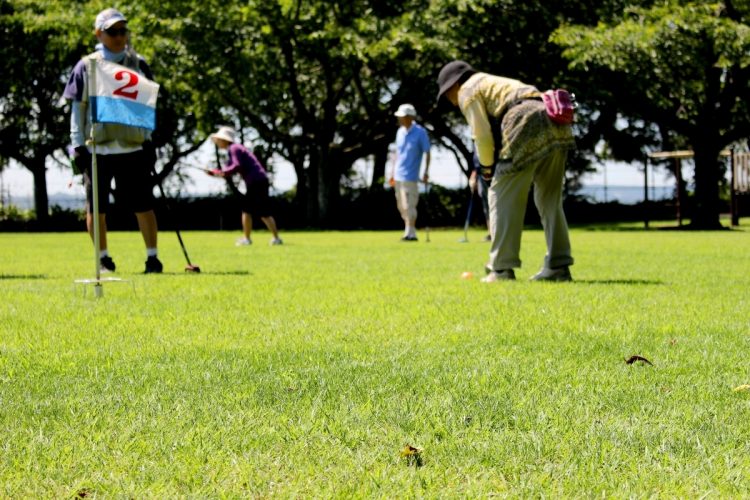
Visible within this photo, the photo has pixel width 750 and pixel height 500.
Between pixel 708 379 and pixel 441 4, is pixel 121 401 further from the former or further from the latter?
pixel 441 4

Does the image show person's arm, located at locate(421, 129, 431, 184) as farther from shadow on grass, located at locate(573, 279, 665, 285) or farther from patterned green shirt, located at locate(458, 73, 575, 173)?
patterned green shirt, located at locate(458, 73, 575, 173)

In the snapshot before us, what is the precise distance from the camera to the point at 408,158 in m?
18.4

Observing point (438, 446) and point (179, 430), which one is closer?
point (438, 446)

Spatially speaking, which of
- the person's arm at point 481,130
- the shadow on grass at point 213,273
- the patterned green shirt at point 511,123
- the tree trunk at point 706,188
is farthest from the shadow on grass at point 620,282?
the tree trunk at point 706,188

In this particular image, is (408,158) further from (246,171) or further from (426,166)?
(246,171)

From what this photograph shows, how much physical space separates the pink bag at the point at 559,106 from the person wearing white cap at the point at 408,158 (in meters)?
9.47

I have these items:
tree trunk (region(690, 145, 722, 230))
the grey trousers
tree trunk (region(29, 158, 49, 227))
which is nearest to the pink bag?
the grey trousers

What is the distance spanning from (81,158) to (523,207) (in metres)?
4.07

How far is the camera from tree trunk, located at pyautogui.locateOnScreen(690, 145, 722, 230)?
1046 inches

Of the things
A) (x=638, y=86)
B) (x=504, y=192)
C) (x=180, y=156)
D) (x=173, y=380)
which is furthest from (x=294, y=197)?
(x=173, y=380)

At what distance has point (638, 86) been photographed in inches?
1018

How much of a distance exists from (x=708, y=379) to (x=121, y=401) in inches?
89.2

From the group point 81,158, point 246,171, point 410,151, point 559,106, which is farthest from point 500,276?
A: point 410,151

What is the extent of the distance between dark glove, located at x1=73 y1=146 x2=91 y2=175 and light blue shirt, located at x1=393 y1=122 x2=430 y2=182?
9.09m
